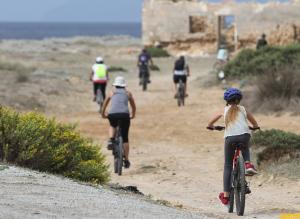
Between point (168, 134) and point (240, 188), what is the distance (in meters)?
9.60

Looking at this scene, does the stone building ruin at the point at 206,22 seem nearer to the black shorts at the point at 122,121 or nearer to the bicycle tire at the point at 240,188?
the black shorts at the point at 122,121

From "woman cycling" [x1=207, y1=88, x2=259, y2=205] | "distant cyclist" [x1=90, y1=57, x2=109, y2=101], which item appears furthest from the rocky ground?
"distant cyclist" [x1=90, y1=57, x2=109, y2=101]

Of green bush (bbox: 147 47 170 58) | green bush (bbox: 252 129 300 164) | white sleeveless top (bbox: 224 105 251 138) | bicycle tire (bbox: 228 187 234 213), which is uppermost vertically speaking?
white sleeveless top (bbox: 224 105 251 138)

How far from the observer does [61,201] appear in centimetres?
849

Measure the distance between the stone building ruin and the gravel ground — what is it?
38957mm

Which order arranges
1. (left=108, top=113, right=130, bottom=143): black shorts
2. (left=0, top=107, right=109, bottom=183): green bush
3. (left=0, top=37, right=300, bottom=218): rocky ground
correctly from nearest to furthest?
(left=0, top=107, right=109, bottom=183): green bush → (left=0, top=37, right=300, bottom=218): rocky ground → (left=108, top=113, right=130, bottom=143): black shorts

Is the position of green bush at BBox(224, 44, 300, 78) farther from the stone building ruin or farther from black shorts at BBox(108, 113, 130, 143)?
the stone building ruin

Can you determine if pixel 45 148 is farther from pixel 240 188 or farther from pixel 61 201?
pixel 61 201

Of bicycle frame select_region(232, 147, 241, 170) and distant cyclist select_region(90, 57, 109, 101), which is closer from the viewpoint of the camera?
bicycle frame select_region(232, 147, 241, 170)

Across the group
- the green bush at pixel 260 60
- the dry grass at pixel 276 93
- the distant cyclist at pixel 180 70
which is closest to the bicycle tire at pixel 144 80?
the green bush at pixel 260 60

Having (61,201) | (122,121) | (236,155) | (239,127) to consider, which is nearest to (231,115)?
(239,127)

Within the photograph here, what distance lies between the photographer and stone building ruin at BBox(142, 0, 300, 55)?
4803 centimetres

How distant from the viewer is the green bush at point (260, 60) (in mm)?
29203

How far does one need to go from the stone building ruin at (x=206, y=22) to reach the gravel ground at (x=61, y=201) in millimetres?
38957
